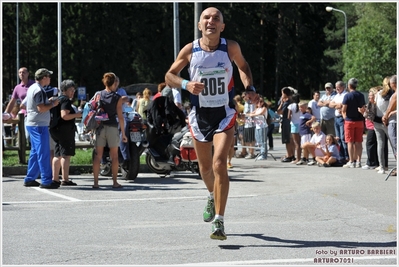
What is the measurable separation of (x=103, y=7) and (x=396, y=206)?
2548 inches

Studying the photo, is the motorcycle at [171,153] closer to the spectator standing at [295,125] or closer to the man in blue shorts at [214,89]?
the spectator standing at [295,125]

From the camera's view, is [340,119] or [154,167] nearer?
[154,167]

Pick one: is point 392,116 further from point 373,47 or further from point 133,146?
point 373,47

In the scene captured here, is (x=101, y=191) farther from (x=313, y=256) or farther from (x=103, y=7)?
(x=103, y=7)

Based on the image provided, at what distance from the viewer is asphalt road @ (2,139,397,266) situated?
7.59 m

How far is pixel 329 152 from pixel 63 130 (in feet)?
23.4

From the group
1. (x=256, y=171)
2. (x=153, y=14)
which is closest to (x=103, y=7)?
(x=153, y=14)

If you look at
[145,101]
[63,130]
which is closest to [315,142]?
[145,101]

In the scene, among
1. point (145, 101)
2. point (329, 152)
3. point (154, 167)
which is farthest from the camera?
point (145, 101)

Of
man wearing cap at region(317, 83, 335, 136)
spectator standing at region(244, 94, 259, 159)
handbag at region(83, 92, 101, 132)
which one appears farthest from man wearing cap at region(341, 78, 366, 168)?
handbag at region(83, 92, 101, 132)

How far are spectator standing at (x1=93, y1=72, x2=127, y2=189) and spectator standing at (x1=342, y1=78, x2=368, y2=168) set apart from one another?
614 cm

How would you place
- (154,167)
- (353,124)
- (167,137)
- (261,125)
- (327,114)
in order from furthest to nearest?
(261,125)
(327,114)
(353,124)
(154,167)
(167,137)

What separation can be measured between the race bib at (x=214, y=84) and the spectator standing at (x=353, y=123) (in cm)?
1053

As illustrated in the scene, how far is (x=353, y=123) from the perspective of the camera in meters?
19.2
